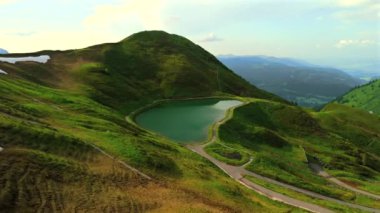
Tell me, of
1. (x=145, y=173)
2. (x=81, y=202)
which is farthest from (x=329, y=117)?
(x=81, y=202)

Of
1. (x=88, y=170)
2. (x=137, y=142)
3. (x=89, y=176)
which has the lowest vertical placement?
(x=89, y=176)

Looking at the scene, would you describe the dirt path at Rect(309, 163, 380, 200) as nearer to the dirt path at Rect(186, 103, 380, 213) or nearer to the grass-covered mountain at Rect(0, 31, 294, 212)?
the dirt path at Rect(186, 103, 380, 213)

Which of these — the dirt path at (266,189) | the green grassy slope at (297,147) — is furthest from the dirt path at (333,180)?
the dirt path at (266,189)

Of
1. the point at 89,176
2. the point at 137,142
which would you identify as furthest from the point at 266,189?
the point at 89,176

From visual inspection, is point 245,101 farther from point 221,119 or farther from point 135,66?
point 135,66

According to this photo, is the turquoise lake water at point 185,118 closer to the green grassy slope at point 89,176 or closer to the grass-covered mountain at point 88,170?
the grass-covered mountain at point 88,170

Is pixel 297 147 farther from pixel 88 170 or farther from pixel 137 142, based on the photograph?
pixel 88 170

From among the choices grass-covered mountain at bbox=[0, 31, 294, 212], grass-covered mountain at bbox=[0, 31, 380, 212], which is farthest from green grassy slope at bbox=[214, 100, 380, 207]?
grass-covered mountain at bbox=[0, 31, 294, 212]

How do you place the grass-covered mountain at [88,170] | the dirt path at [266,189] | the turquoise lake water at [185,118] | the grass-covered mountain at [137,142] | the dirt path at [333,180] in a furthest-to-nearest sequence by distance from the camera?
the turquoise lake water at [185,118] < the dirt path at [333,180] < the dirt path at [266,189] < the grass-covered mountain at [137,142] < the grass-covered mountain at [88,170]
